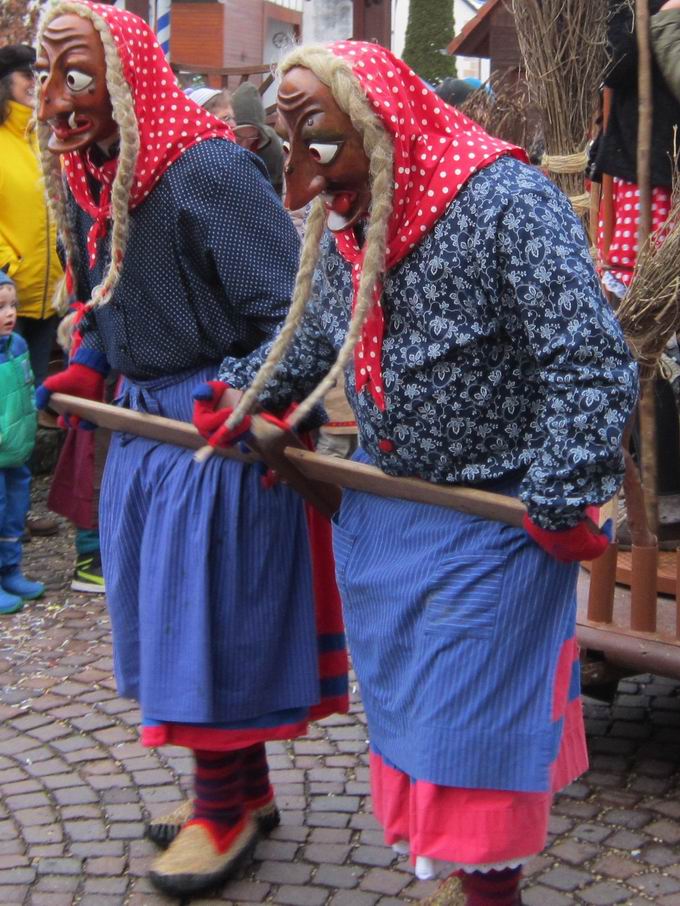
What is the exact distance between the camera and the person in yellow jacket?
19.6 ft

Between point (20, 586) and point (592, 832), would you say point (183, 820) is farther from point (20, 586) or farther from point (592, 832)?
point (20, 586)

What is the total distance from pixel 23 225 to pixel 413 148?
408cm

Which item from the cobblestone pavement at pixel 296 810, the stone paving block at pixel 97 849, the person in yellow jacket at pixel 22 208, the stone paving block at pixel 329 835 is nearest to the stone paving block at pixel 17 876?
the cobblestone pavement at pixel 296 810

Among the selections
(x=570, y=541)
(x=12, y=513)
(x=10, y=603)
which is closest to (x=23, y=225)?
(x=12, y=513)

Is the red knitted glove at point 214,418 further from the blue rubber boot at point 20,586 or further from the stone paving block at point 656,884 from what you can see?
the blue rubber boot at point 20,586

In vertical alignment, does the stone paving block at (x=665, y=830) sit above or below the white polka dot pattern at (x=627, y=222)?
below

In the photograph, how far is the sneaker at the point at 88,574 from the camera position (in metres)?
5.44

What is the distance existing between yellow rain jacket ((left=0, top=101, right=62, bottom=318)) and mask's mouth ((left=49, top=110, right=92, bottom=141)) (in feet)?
10.7

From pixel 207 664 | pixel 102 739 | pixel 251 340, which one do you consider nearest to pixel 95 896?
pixel 207 664

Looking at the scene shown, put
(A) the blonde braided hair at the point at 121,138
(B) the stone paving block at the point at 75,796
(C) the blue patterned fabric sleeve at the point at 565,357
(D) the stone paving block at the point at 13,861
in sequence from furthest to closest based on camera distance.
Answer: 1. (B) the stone paving block at the point at 75,796
2. (D) the stone paving block at the point at 13,861
3. (A) the blonde braided hair at the point at 121,138
4. (C) the blue patterned fabric sleeve at the point at 565,357

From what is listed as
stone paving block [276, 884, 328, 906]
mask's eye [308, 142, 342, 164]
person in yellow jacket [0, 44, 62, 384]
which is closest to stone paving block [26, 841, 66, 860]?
stone paving block [276, 884, 328, 906]

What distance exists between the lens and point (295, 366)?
108 inches

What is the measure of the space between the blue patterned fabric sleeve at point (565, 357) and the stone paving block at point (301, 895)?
124cm

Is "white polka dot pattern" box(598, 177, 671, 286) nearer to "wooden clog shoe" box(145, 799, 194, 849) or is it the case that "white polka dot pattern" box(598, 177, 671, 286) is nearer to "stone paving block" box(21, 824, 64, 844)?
"wooden clog shoe" box(145, 799, 194, 849)
